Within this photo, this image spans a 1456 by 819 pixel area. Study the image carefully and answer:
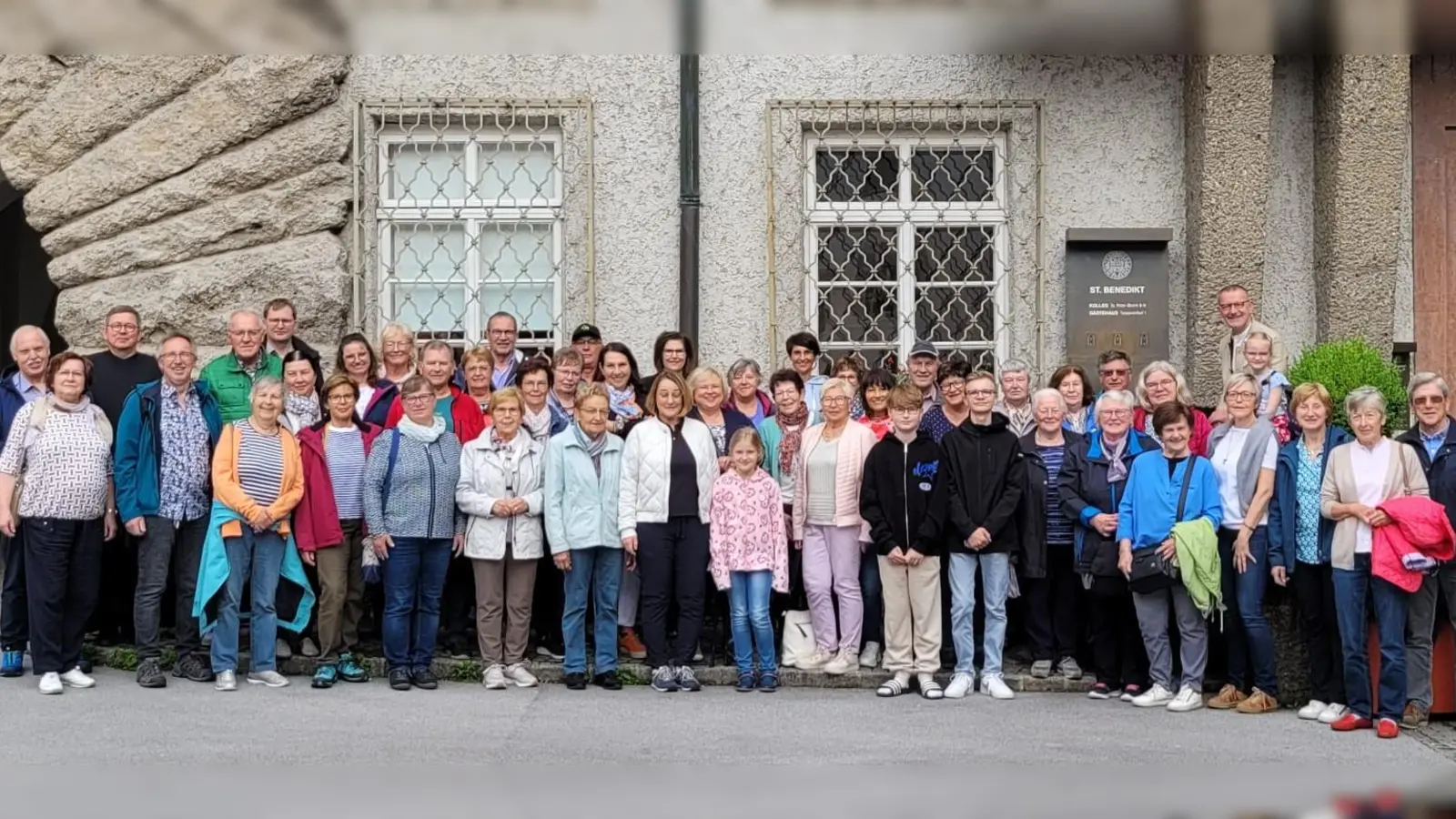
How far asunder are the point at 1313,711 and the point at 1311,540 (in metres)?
0.79

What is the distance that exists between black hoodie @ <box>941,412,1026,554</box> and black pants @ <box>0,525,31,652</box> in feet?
14.8

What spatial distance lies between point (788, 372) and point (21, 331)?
3.89 m

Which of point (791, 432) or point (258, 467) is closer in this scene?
point (258, 467)

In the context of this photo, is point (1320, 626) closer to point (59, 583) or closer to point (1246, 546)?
point (1246, 546)

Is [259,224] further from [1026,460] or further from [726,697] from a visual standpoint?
[1026,460]

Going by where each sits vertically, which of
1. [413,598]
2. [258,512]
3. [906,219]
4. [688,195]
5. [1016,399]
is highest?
[688,195]

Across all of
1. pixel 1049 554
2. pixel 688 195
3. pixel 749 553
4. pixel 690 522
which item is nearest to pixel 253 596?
pixel 690 522

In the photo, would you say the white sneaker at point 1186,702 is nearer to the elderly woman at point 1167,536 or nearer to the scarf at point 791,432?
the elderly woman at point 1167,536

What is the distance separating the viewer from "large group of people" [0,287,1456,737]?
7.24m

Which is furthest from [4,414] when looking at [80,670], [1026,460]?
[1026,460]

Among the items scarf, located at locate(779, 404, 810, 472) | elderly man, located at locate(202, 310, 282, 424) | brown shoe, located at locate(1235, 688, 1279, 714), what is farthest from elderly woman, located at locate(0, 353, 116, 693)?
brown shoe, located at locate(1235, 688, 1279, 714)

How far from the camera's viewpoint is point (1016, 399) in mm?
8234

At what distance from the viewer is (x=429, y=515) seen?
24.6 ft

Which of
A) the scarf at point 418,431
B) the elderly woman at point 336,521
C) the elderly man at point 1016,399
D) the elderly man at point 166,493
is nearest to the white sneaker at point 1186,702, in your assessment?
the elderly man at point 1016,399
